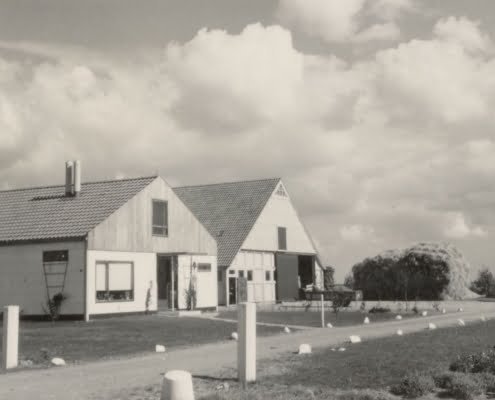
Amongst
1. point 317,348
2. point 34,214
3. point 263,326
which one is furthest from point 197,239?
point 317,348

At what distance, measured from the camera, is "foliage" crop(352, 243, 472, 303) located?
4381 centimetres

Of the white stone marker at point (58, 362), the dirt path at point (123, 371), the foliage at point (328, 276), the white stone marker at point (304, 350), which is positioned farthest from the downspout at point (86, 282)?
the foliage at point (328, 276)

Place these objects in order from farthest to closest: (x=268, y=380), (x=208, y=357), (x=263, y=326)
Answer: (x=263, y=326) < (x=208, y=357) < (x=268, y=380)

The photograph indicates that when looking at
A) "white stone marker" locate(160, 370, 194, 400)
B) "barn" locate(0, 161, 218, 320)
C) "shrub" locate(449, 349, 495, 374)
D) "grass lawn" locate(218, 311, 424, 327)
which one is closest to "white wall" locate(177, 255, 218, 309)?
"barn" locate(0, 161, 218, 320)

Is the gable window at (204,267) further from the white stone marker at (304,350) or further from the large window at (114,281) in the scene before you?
the white stone marker at (304,350)

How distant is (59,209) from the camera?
3133 centimetres

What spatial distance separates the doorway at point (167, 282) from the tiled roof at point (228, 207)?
6.46m

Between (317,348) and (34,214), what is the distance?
62.3ft

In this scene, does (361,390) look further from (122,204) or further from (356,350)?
(122,204)

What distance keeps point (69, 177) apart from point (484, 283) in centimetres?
2907

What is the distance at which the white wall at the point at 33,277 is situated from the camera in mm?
28562

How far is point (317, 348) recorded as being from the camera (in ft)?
53.0

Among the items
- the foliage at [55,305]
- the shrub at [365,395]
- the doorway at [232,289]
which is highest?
the doorway at [232,289]

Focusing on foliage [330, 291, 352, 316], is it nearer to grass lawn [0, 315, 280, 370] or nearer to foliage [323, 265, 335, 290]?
grass lawn [0, 315, 280, 370]
